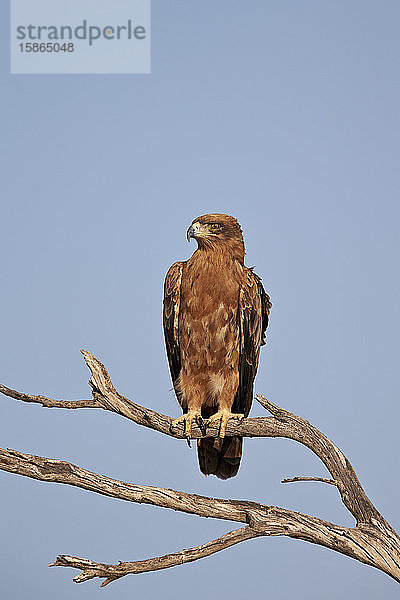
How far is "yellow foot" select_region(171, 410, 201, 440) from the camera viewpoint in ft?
14.9

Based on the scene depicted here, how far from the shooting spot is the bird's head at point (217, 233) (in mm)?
4613

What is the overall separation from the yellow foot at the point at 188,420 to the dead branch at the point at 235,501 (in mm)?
38

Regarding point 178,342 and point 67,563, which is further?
point 178,342

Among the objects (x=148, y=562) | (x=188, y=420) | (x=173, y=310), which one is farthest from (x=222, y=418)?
(x=148, y=562)

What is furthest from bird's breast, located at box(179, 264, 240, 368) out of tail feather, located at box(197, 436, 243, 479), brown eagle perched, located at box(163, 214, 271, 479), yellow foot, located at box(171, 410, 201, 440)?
tail feather, located at box(197, 436, 243, 479)

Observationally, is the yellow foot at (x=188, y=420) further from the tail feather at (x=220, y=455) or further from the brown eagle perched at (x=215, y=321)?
the tail feather at (x=220, y=455)

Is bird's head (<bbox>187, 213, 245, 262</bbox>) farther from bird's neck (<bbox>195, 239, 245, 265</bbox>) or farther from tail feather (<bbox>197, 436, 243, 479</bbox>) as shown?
tail feather (<bbox>197, 436, 243, 479</bbox>)

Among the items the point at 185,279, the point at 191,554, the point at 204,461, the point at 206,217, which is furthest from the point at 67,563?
the point at 206,217

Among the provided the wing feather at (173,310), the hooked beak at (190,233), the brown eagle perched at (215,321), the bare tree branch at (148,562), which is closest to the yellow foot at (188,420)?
the brown eagle perched at (215,321)

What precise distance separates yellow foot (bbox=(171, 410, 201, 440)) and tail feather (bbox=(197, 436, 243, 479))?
12.8 inches

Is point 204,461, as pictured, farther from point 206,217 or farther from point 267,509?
point 206,217

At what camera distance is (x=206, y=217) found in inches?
A: 182

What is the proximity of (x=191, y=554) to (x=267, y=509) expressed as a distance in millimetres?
516

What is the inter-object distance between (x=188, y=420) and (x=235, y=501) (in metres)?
0.67
